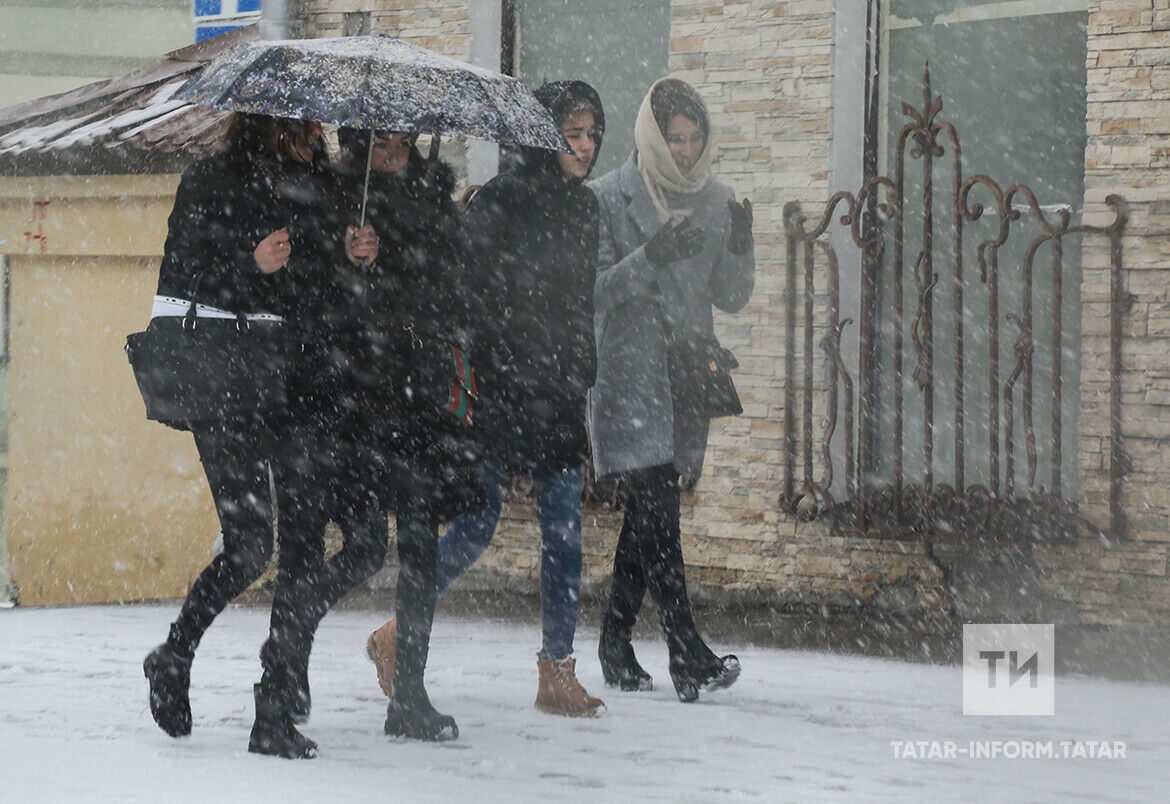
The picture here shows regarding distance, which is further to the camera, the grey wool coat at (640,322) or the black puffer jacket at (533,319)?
the grey wool coat at (640,322)

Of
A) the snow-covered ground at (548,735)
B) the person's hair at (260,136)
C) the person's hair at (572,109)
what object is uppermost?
the person's hair at (572,109)

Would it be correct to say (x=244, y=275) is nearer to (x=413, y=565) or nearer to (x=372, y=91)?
(x=372, y=91)

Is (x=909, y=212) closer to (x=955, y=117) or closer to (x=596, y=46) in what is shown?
(x=955, y=117)

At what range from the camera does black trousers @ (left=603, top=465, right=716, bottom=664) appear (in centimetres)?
562

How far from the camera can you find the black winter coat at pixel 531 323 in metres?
5.26

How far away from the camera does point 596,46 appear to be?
8695 mm

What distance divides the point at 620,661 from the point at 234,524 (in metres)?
1.65

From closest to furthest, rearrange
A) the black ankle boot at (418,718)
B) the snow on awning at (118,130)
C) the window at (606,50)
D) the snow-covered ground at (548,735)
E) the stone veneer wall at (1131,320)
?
the snow-covered ground at (548,735) < the black ankle boot at (418,718) < the stone veneer wall at (1131,320) < the snow on awning at (118,130) < the window at (606,50)

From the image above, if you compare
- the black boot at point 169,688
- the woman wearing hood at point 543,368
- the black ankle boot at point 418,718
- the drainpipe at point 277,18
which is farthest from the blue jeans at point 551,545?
the drainpipe at point 277,18

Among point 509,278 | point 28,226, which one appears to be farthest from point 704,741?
point 28,226

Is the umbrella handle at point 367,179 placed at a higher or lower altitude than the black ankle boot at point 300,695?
higher

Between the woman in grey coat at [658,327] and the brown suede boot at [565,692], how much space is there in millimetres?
411

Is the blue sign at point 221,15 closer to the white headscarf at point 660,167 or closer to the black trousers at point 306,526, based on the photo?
the white headscarf at point 660,167

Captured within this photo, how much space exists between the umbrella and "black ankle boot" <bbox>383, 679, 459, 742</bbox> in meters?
1.39
